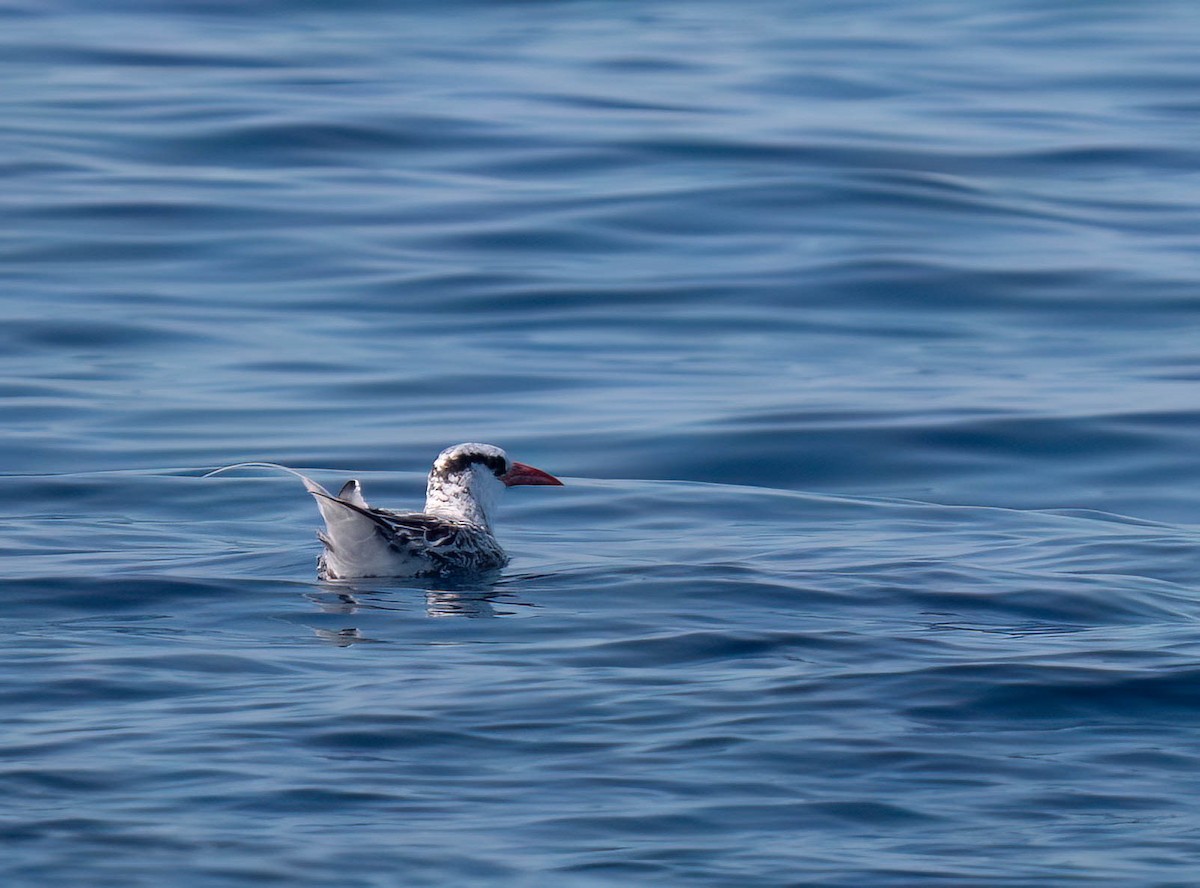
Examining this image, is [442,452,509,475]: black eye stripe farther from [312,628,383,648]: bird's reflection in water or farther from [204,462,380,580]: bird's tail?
[312,628,383,648]: bird's reflection in water

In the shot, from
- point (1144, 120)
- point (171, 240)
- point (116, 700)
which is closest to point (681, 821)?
point (116, 700)

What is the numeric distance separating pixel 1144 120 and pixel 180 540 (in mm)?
18995

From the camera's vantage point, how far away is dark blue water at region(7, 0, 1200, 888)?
7.56m

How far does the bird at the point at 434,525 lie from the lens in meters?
11.6

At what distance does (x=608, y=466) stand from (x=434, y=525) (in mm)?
3602

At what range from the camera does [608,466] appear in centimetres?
1573

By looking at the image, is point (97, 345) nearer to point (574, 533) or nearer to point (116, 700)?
point (574, 533)

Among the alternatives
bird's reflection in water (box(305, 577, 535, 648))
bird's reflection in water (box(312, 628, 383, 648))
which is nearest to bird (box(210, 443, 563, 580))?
bird's reflection in water (box(305, 577, 535, 648))

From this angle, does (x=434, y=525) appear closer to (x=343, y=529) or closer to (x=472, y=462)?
(x=343, y=529)

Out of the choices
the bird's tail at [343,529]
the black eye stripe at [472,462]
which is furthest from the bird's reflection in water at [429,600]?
the black eye stripe at [472,462]

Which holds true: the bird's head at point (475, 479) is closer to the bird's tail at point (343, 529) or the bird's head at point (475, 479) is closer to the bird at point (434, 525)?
the bird at point (434, 525)

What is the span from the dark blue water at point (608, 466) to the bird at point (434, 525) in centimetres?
25

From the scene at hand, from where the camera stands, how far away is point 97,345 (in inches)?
760

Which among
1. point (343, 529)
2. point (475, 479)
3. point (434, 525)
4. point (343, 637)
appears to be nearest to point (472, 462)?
point (475, 479)
